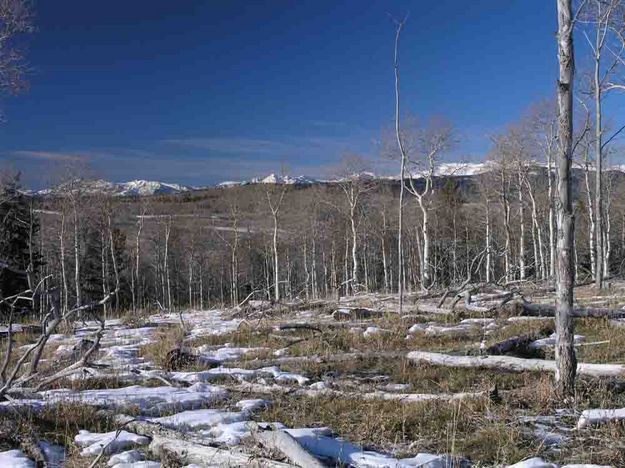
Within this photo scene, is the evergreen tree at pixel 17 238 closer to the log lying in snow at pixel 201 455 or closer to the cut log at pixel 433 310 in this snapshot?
the cut log at pixel 433 310

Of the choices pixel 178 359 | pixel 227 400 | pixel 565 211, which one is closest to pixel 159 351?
pixel 178 359

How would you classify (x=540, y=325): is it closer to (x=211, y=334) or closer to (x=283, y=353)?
(x=283, y=353)

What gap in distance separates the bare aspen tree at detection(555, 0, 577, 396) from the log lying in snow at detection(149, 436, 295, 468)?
331cm

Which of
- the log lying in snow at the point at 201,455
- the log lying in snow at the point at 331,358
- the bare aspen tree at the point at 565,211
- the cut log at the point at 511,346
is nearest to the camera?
the log lying in snow at the point at 201,455

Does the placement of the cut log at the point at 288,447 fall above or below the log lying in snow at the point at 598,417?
above

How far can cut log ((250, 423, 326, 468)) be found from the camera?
318 cm

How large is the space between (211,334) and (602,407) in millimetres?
8691

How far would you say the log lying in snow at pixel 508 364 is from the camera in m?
6.03

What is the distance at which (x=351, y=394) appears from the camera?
18.7ft

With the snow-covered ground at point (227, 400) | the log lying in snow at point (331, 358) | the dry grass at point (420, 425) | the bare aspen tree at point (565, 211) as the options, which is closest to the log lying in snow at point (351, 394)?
the snow-covered ground at point (227, 400)

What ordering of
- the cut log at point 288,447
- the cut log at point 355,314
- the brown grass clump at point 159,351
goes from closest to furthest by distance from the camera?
the cut log at point 288,447
the brown grass clump at point 159,351
the cut log at point 355,314

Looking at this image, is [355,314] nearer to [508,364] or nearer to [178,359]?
[178,359]

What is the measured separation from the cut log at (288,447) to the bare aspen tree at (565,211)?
313 centimetres

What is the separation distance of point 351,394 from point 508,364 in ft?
7.85
